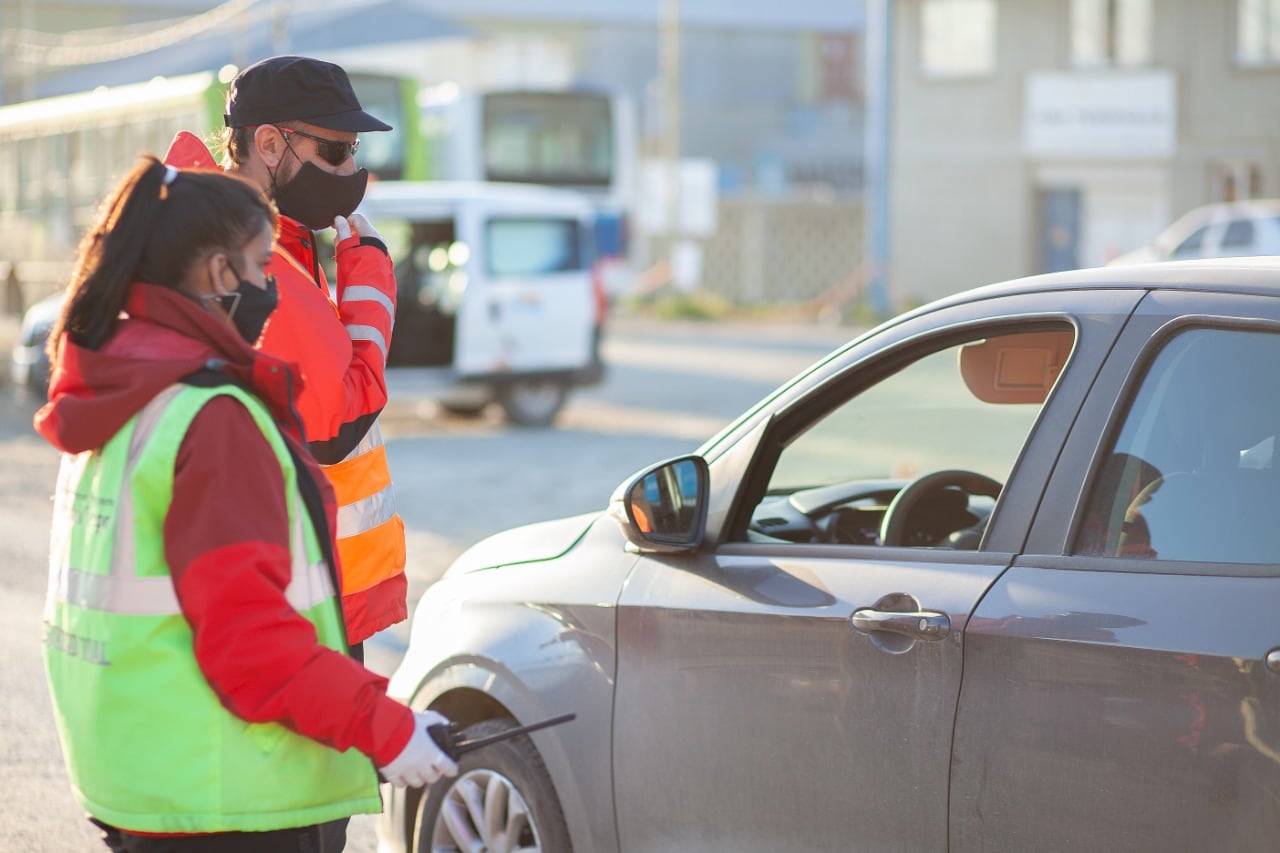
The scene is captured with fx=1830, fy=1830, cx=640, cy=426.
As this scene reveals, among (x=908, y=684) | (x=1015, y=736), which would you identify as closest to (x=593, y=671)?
(x=908, y=684)

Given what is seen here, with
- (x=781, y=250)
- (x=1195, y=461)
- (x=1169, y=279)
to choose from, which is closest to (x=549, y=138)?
(x=781, y=250)

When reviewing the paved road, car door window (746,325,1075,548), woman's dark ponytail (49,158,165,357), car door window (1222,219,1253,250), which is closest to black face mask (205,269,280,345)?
woman's dark ponytail (49,158,165,357)

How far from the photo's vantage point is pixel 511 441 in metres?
15.1

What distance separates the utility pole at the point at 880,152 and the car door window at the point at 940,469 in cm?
2652

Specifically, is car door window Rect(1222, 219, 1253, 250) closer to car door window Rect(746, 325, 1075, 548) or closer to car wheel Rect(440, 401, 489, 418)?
car wheel Rect(440, 401, 489, 418)

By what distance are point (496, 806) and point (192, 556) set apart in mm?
1575

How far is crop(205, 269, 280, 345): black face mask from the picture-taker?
8.69 feet

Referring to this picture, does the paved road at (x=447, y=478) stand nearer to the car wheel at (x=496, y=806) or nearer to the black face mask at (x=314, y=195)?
the car wheel at (x=496, y=806)

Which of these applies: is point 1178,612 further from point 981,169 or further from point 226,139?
point 981,169

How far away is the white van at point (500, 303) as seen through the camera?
1548 cm

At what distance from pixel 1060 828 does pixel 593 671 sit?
1.13 meters

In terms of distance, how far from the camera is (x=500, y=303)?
51.1ft

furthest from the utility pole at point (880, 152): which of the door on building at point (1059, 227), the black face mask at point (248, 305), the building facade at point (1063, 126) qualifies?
the black face mask at point (248, 305)

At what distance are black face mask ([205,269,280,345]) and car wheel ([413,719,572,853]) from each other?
146 cm
